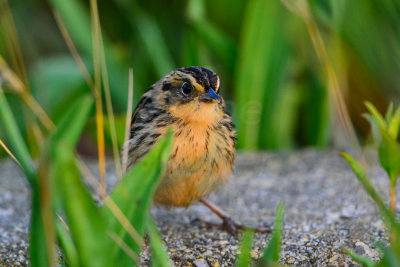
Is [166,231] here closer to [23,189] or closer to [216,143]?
[216,143]

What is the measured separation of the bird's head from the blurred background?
122 centimetres

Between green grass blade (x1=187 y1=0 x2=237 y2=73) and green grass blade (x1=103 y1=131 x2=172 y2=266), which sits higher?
green grass blade (x1=187 y1=0 x2=237 y2=73)

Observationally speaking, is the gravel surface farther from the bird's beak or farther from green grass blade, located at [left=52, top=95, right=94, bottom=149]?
green grass blade, located at [left=52, top=95, right=94, bottom=149]

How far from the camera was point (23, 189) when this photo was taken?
4.68 meters

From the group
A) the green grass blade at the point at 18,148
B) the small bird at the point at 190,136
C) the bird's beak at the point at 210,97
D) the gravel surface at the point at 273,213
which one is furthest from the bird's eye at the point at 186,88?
the green grass blade at the point at 18,148

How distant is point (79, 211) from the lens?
6.52 feet

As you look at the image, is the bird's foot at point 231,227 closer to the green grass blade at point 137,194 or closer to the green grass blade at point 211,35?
the green grass blade at point 137,194

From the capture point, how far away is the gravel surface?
307cm

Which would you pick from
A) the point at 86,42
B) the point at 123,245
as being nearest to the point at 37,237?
the point at 123,245

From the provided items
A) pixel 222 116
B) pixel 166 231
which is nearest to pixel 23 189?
pixel 166 231


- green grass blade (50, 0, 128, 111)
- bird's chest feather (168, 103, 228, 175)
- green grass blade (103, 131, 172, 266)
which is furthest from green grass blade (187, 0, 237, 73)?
green grass blade (103, 131, 172, 266)

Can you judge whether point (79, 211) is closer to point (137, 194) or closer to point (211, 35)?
point (137, 194)

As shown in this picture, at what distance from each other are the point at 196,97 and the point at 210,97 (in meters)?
0.10

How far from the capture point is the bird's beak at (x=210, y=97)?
334cm
